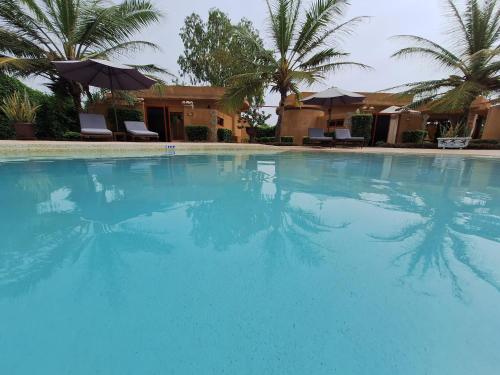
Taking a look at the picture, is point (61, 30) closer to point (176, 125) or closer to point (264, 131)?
point (176, 125)

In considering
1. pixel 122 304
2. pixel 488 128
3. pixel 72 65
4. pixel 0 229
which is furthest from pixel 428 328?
pixel 488 128

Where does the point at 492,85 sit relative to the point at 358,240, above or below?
above

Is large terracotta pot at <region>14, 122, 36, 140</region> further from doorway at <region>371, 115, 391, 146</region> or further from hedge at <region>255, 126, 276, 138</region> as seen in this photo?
doorway at <region>371, 115, 391, 146</region>

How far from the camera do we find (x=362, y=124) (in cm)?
1464

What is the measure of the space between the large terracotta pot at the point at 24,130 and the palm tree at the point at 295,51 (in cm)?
796

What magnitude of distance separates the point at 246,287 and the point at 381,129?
19.9m

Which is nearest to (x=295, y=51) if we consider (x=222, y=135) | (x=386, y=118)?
(x=222, y=135)

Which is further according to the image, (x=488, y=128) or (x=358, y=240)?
(x=488, y=128)

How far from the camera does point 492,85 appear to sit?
1245cm

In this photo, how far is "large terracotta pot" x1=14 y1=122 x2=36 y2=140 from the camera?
28.0ft

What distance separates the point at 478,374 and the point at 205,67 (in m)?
26.9

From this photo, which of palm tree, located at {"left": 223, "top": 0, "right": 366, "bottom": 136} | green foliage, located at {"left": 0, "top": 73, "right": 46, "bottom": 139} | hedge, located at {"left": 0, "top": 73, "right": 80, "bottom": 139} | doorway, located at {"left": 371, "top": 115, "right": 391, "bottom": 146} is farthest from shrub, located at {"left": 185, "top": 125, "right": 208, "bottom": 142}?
doorway, located at {"left": 371, "top": 115, "right": 391, "bottom": 146}

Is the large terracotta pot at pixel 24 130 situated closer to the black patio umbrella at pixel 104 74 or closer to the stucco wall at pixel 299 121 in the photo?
the black patio umbrella at pixel 104 74

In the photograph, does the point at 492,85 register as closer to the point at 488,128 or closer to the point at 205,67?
the point at 488,128
